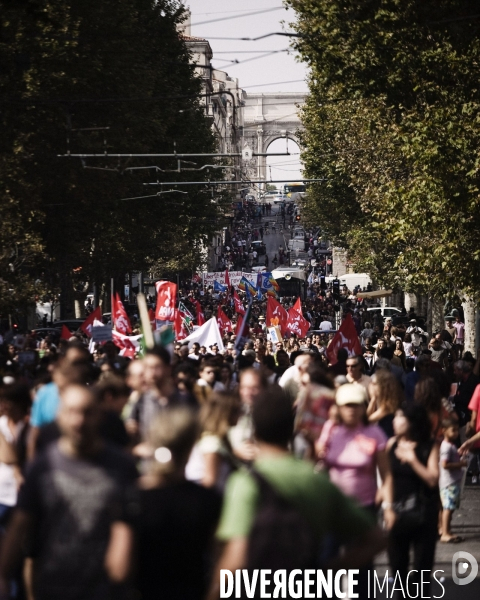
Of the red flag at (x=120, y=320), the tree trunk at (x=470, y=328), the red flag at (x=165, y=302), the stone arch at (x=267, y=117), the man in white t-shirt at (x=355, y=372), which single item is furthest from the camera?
the stone arch at (x=267, y=117)

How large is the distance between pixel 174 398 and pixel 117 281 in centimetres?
4146

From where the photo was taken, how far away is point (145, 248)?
46.4 meters

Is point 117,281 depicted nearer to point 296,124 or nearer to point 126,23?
point 126,23

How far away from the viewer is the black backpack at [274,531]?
14.8ft

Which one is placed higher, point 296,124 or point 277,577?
point 296,124

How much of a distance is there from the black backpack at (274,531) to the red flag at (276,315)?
23323mm

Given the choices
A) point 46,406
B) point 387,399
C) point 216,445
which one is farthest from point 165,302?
point 216,445

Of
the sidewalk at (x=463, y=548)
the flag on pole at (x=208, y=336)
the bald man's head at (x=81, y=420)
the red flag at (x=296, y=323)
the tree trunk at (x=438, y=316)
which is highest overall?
the bald man's head at (x=81, y=420)

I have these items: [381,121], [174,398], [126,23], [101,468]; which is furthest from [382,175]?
[101,468]

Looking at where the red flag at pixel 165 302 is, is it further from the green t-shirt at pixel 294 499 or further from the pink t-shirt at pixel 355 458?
the green t-shirt at pixel 294 499

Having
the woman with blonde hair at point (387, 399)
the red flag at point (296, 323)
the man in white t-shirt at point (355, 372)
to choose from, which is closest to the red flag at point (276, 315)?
the red flag at point (296, 323)

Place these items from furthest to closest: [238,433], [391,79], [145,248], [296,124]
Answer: [296,124] → [145,248] → [391,79] → [238,433]

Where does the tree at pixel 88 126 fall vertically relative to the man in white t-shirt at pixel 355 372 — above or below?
above

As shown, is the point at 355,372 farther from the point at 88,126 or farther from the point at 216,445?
the point at 88,126
